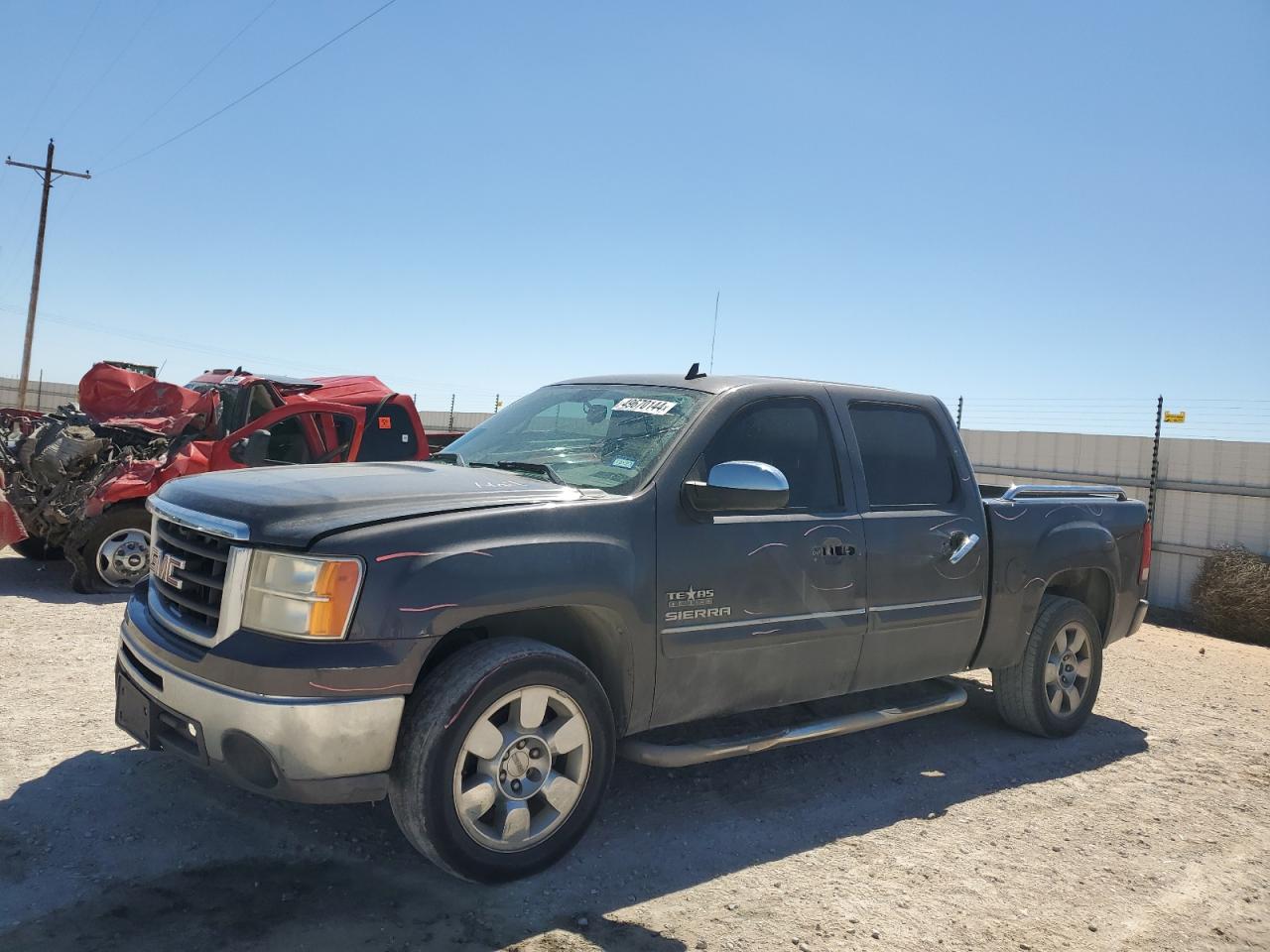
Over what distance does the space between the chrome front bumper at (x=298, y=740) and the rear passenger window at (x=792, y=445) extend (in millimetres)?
1783

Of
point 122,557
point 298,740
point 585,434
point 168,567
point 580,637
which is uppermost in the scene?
point 585,434

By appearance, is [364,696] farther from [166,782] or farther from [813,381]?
[813,381]

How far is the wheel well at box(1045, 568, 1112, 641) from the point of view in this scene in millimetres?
5898

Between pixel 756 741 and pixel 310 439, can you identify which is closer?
pixel 756 741

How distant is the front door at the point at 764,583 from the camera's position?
12.5ft

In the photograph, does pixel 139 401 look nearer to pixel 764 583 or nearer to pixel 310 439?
pixel 310 439

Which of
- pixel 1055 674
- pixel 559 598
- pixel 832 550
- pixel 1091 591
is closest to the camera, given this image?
pixel 559 598

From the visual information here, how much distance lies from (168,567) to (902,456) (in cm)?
334

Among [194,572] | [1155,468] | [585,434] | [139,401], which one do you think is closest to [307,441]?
[139,401]

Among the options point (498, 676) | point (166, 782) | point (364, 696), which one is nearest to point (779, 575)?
point (498, 676)

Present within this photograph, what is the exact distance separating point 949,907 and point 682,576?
151 centimetres

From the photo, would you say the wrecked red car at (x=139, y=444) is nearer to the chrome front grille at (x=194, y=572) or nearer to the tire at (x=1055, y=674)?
the chrome front grille at (x=194, y=572)

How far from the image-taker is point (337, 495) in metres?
A: 3.36

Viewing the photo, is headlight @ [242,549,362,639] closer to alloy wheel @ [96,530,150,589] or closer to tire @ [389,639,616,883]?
tire @ [389,639,616,883]
